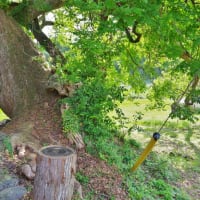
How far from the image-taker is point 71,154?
3.61m

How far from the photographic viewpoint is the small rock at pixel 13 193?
3.55 metres

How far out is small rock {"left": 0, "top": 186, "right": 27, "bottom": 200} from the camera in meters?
3.55

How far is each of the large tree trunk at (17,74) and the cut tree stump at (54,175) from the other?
7.64 feet

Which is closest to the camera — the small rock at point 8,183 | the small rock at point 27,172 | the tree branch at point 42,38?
the small rock at point 8,183

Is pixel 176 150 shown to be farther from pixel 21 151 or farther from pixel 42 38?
pixel 21 151

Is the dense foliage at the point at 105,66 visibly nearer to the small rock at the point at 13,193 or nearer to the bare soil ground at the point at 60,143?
the bare soil ground at the point at 60,143

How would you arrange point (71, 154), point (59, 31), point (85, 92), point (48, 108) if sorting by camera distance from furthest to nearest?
point (59, 31), point (48, 108), point (85, 92), point (71, 154)

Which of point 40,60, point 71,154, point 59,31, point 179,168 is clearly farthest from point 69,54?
point 179,168

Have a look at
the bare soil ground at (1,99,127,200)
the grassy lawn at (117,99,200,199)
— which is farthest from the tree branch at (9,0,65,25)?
the grassy lawn at (117,99,200,199)

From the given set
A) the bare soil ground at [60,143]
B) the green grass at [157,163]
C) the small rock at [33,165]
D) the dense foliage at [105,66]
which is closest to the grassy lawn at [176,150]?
the green grass at [157,163]

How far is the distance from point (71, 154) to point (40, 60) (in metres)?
2.70

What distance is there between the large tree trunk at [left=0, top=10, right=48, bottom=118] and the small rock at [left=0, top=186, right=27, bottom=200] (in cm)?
226

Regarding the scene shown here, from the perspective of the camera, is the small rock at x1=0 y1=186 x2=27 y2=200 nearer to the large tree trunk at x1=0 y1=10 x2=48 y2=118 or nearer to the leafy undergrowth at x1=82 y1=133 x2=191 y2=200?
the leafy undergrowth at x1=82 y1=133 x2=191 y2=200

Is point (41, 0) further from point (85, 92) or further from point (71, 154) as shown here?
point (71, 154)
